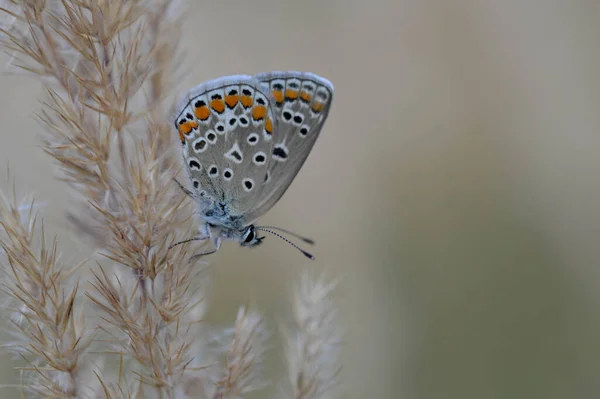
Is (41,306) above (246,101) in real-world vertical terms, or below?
below

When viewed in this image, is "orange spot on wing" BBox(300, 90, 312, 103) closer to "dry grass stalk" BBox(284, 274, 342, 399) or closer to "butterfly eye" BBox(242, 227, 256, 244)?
"butterfly eye" BBox(242, 227, 256, 244)

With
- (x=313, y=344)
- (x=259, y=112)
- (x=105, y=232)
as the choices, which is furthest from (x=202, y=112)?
(x=313, y=344)

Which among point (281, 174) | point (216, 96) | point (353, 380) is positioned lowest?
point (353, 380)

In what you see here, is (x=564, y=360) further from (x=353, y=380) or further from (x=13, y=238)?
(x=13, y=238)

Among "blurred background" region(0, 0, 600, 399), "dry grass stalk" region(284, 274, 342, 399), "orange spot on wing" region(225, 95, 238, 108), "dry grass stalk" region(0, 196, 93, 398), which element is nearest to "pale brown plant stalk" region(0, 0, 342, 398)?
"dry grass stalk" region(0, 196, 93, 398)

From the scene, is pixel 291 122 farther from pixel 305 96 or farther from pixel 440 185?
pixel 440 185

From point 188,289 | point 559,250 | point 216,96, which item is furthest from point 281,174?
point 559,250
